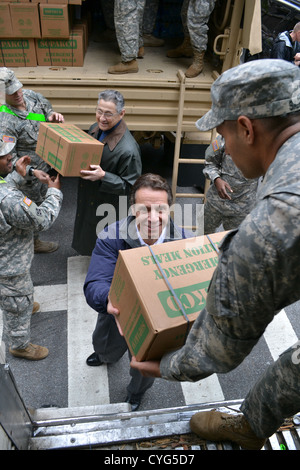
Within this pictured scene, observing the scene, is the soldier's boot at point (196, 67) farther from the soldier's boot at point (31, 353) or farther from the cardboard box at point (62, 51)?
the soldier's boot at point (31, 353)

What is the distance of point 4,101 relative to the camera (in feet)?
10.2

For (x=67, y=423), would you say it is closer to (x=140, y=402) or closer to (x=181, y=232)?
(x=140, y=402)

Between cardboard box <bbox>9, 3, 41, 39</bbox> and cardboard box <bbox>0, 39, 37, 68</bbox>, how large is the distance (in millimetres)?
115

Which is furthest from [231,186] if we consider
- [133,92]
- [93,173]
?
[133,92]

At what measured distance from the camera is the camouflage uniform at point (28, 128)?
3.11 m

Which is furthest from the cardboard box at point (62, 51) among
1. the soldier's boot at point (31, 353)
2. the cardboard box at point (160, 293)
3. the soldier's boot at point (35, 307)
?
the cardboard box at point (160, 293)

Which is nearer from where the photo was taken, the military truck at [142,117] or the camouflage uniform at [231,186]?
the military truck at [142,117]

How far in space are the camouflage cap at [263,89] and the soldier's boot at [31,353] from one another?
2252mm

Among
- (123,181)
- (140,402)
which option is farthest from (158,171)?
(140,402)

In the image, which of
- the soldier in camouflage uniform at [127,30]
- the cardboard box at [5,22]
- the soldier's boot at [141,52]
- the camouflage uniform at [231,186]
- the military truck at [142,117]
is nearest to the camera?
the military truck at [142,117]

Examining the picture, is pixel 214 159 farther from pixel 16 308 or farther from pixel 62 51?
pixel 62 51

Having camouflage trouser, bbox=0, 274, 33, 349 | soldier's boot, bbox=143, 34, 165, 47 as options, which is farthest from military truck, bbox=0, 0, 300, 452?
camouflage trouser, bbox=0, 274, 33, 349

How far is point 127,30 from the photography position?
3.86m
